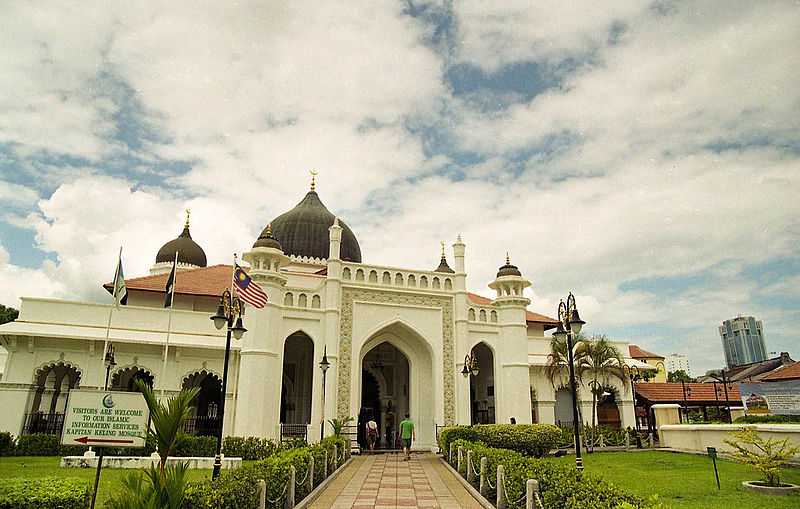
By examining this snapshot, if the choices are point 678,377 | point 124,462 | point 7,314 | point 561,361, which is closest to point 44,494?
point 124,462

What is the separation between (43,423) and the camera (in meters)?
19.6

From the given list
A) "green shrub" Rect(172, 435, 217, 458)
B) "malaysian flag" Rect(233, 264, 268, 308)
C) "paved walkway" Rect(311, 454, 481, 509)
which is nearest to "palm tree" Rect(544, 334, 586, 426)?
"paved walkway" Rect(311, 454, 481, 509)

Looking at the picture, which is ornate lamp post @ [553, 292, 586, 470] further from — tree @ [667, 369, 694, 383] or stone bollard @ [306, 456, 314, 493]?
tree @ [667, 369, 694, 383]

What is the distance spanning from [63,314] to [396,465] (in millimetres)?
14423

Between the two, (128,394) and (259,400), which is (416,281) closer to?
(259,400)

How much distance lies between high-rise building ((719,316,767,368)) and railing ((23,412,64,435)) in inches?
1905

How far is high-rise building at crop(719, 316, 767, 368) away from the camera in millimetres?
46375

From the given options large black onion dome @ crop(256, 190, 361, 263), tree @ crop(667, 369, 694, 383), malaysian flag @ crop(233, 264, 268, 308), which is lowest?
malaysian flag @ crop(233, 264, 268, 308)

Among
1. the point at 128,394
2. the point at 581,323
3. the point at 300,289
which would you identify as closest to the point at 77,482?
the point at 128,394

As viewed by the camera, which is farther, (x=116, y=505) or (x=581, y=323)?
(x=581, y=323)

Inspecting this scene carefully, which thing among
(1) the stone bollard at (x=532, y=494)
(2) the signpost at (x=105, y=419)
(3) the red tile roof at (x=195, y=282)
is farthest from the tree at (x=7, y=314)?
(1) the stone bollard at (x=532, y=494)

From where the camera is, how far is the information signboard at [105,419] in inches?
304

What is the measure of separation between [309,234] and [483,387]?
1262 centimetres

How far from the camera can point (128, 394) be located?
8.06 m
